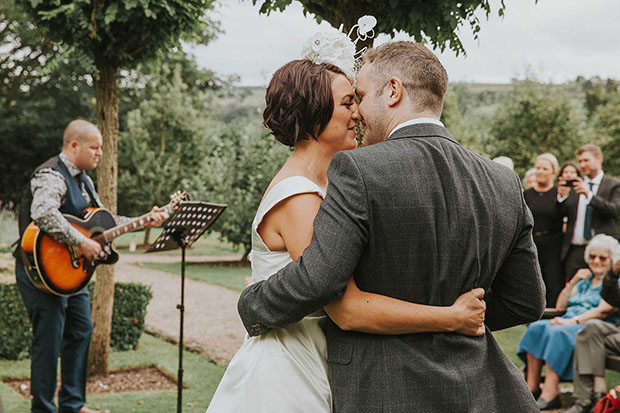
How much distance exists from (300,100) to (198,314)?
9.66m

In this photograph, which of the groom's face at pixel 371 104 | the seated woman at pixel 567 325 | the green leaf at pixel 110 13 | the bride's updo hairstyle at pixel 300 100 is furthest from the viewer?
the seated woman at pixel 567 325

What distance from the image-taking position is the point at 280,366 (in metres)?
2.27

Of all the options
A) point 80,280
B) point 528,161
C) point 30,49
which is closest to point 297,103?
point 80,280

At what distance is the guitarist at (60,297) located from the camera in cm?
518

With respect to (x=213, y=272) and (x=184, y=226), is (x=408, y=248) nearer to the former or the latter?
(x=184, y=226)

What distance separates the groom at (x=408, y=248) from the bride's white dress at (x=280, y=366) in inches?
3.4

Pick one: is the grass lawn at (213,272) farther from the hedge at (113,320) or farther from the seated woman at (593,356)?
the seated woman at (593,356)

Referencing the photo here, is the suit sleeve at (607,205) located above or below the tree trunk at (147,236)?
above

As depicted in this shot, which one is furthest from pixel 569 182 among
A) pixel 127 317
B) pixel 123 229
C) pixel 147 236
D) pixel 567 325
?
pixel 147 236

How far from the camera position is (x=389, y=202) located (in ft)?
6.42

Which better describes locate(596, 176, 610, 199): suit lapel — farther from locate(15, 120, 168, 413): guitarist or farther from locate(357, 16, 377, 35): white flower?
locate(357, 16, 377, 35): white flower

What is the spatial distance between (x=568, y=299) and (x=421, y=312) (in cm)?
509

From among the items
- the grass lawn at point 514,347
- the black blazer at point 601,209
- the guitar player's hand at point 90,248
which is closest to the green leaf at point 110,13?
the guitar player's hand at point 90,248

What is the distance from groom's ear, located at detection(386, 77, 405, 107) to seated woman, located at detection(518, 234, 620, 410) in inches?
179
